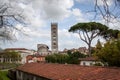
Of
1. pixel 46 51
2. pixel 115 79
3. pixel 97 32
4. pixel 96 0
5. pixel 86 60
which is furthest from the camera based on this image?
pixel 46 51

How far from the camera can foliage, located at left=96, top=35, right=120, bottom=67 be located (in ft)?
104

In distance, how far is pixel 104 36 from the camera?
4881cm

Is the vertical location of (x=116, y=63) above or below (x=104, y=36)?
below

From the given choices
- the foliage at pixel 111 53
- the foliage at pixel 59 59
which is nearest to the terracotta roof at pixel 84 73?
the foliage at pixel 111 53

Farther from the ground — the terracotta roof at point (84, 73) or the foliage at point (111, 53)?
the foliage at point (111, 53)

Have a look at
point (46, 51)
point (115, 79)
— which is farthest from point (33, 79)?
point (46, 51)

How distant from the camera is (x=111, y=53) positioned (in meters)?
33.0

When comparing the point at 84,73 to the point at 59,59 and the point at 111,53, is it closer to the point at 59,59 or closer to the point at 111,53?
the point at 111,53

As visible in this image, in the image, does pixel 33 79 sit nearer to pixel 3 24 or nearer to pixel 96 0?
pixel 3 24

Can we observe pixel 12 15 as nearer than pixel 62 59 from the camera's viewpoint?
Yes

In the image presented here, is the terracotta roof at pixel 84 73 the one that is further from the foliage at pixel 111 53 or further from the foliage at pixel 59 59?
the foliage at pixel 59 59

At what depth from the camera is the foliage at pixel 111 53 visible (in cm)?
3173

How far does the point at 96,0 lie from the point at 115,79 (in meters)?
9.82

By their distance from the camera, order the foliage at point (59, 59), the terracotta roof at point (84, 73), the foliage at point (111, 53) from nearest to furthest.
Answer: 1. the terracotta roof at point (84, 73)
2. the foliage at point (111, 53)
3. the foliage at point (59, 59)
